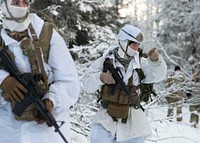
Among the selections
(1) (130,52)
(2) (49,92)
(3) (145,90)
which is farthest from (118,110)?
(2) (49,92)

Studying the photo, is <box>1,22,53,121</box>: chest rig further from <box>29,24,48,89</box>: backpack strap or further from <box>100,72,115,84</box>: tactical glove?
<box>100,72,115,84</box>: tactical glove

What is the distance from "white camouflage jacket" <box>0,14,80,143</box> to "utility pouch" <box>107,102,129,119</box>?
1870 millimetres

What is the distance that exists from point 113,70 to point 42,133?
191 centimetres

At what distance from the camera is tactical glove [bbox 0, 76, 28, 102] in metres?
3.06

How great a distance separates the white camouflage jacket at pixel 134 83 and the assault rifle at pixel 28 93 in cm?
195

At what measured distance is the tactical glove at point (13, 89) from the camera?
120 inches

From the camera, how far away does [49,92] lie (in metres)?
3.17

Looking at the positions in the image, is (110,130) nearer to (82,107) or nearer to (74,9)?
(82,107)

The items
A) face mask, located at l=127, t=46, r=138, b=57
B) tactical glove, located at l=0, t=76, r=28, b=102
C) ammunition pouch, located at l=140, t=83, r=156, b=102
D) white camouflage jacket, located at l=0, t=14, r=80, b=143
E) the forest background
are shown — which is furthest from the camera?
the forest background

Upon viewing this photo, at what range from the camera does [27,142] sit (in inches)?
124

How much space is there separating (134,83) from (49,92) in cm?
210

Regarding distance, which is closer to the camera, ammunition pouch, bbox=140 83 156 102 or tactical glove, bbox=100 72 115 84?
tactical glove, bbox=100 72 115 84

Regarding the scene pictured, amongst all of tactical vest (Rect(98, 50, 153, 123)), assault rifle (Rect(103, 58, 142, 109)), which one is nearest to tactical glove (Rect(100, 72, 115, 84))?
assault rifle (Rect(103, 58, 142, 109))

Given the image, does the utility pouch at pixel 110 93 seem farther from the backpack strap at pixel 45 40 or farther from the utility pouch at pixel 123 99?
the backpack strap at pixel 45 40
